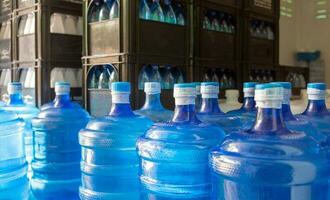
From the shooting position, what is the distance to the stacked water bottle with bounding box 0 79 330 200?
0.83m

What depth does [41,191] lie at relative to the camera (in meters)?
1.70

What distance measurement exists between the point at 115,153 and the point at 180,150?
12.0 inches

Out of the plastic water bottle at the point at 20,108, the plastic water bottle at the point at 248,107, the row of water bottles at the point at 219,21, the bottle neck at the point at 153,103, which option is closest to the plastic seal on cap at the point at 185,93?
the plastic water bottle at the point at 248,107

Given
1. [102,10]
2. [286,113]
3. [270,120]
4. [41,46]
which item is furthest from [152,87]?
[41,46]

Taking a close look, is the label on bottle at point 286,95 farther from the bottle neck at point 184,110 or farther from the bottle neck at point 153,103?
the bottle neck at point 153,103

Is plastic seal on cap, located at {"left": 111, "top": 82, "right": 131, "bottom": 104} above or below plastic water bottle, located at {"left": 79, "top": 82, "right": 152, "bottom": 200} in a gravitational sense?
above

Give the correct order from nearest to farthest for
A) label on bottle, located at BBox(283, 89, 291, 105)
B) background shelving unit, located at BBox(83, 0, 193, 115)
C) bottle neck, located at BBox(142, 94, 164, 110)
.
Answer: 1. label on bottle, located at BBox(283, 89, 291, 105)
2. bottle neck, located at BBox(142, 94, 164, 110)
3. background shelving unit, located at BBox(83, 0, 193, 115)

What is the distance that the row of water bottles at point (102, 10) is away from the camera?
2275mm

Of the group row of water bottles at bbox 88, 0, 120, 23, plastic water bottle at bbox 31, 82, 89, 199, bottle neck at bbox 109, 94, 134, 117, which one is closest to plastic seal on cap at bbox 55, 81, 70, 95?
plastic water bottle at bbox 31, 82, 89, 199

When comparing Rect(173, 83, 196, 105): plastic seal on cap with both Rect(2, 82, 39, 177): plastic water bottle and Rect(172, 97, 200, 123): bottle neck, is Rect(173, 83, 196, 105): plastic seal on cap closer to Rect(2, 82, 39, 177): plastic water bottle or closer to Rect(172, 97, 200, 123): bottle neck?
Rect(172, 97, 200, 123): bottle neck

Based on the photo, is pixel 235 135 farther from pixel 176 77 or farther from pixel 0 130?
pixel 176 77

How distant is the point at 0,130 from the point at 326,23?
413 centimetres

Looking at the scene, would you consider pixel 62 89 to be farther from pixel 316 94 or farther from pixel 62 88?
pixel 316 94

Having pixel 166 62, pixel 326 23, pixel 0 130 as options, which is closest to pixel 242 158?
pixel 0 130
